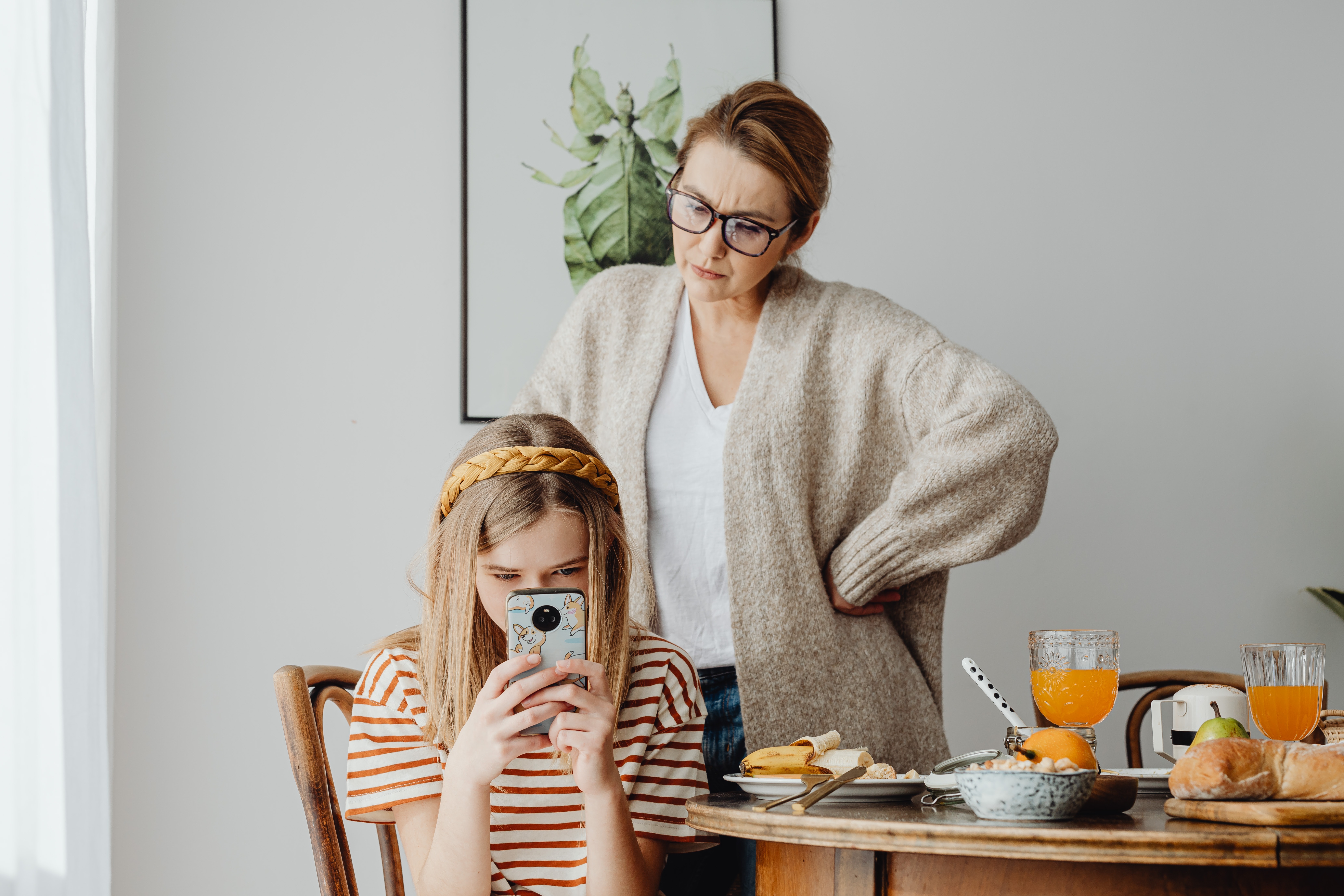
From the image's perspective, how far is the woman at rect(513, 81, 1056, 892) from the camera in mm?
1328

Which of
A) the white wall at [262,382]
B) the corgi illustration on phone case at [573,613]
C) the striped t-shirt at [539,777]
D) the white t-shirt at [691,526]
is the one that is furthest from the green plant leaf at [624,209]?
the corgi illustration on phone case at [573,613]

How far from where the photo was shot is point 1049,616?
202 cm

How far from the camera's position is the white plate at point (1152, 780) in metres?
0.90

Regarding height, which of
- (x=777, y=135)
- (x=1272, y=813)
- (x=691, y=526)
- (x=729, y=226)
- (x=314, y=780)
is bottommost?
(x=314, y=780)

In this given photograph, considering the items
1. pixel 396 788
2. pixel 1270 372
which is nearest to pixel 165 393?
pixel 396 788

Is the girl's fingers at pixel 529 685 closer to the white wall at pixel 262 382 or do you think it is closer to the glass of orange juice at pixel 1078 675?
the glass of orange juice at pixel 1078 675

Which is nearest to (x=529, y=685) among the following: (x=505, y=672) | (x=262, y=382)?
(x=505, y=672)

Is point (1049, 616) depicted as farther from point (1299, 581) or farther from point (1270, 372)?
point (1270, 372)

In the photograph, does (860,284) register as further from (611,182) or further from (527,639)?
(527,639)

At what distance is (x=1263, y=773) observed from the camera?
2.23 feet

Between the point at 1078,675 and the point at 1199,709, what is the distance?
5.8 inches

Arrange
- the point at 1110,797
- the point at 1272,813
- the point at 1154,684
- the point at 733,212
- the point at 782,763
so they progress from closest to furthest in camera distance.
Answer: the point at 1272,813 → the point at 1110,797 → the point at 782,763 → the point at 733,212 → the point at 1154,684

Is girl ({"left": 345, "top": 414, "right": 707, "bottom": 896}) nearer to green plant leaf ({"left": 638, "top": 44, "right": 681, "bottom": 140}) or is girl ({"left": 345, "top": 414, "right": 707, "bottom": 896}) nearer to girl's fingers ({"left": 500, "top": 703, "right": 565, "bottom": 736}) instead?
girl's fingers ({"left": 500, "top": 703, "right": 565, "bottom": 736})

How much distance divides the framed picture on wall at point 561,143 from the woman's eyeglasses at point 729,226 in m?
0.58
